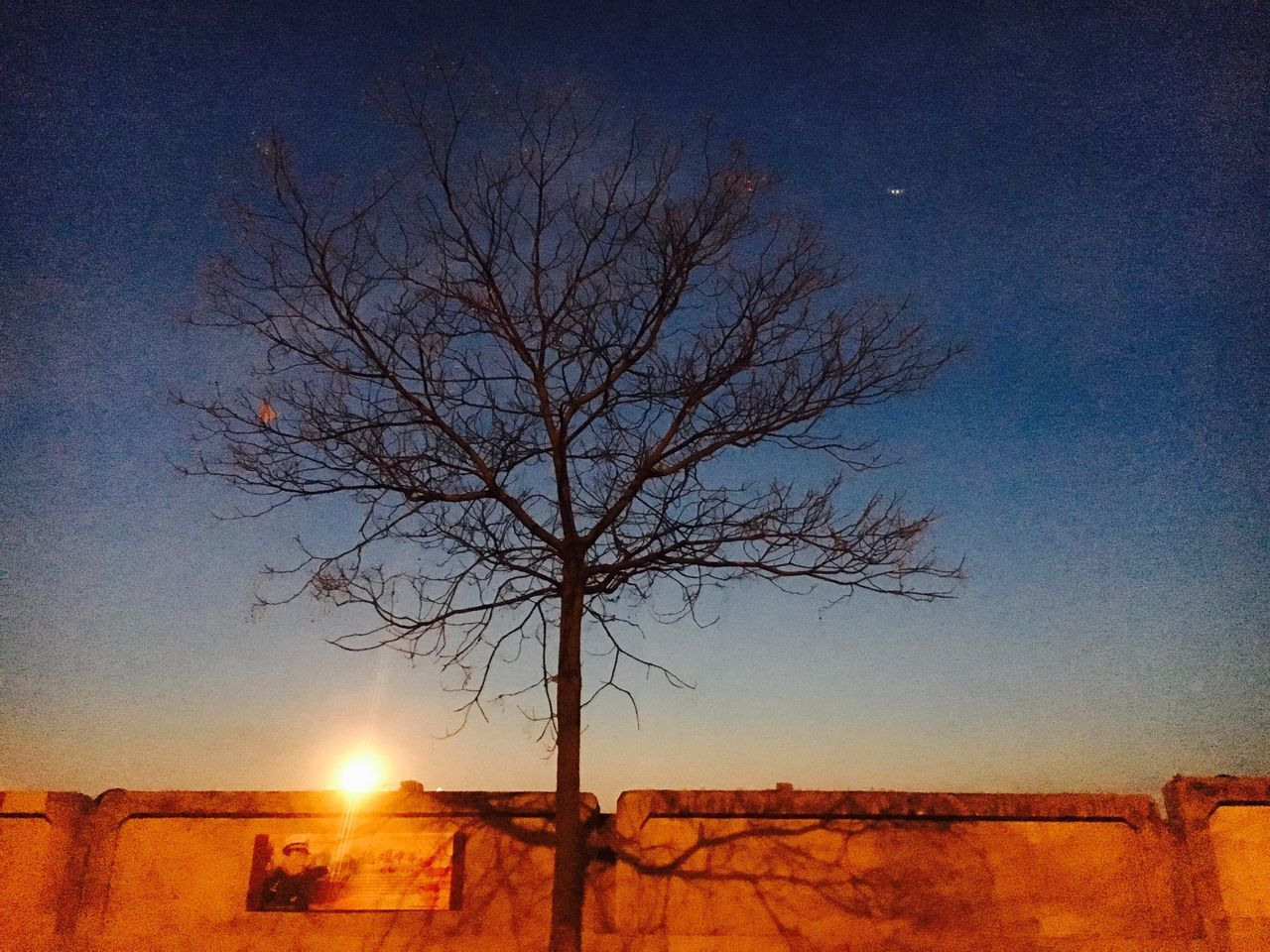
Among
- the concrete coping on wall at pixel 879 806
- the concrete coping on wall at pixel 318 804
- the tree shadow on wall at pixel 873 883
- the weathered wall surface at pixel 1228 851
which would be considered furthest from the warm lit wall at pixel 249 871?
the weathered wall surface at pixel 1228 851

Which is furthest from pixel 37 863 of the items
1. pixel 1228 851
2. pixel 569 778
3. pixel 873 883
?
pixel 1228 851

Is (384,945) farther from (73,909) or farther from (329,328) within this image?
(329,328)

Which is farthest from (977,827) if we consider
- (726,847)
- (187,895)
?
(187,895)

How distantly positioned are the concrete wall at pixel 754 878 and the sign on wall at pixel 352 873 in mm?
86

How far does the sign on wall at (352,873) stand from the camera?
8352 mm

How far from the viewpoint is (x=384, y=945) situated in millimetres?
8211

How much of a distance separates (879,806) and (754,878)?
4.39 ft

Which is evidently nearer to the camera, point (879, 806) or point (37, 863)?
point (879, 806)

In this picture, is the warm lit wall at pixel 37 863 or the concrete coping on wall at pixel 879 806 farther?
the warm lit wall at pixel 37 863

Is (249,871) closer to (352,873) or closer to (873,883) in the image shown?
(352,873)

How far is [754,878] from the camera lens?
8.16 metres

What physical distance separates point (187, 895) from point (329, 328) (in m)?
5.64

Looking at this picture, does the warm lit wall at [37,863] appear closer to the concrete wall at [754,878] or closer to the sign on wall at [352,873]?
the concrete wall at [754,878]

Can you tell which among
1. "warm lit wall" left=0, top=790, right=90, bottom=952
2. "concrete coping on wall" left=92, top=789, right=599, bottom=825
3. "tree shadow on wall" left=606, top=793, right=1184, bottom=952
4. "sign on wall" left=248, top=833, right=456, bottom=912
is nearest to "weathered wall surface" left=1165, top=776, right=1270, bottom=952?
"tree shadow on wall" left=606, top=793, right=1184, bottom=952
